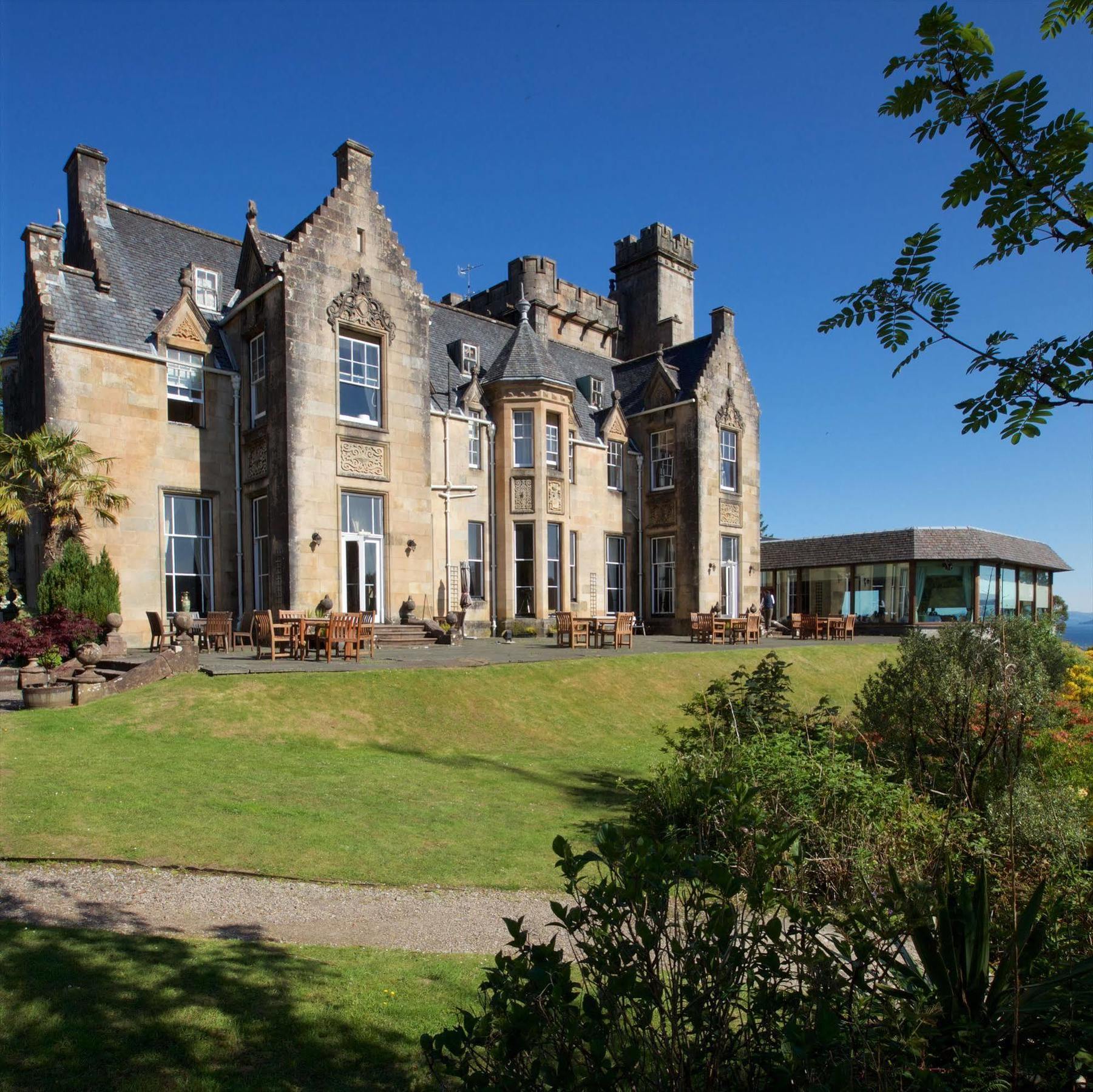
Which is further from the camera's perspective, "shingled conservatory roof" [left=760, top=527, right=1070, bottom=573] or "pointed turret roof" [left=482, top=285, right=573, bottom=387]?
"shingled conservatory roof" [left=760, top=527, right=1070, bottom=573]

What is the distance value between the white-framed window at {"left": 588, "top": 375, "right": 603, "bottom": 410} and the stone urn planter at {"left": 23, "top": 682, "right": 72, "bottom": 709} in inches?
954

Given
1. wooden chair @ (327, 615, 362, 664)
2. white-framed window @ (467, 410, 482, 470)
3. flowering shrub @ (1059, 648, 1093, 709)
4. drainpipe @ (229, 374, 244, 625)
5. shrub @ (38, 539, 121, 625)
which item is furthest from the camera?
white-framed window @ (467, 410, 482, 470)

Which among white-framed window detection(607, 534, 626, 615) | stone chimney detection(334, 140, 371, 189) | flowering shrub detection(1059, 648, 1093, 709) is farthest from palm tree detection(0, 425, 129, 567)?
flowering shrub detection(1059, 648, 1093, 709)

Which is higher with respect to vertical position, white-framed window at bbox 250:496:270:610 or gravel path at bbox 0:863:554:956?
white-framed window at bbox 250:496:270:610

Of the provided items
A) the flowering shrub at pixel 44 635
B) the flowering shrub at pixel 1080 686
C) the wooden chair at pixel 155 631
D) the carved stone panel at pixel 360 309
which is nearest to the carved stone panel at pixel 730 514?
the carved stone panel at pixel 360 309

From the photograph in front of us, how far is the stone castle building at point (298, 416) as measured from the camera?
66.0 feet

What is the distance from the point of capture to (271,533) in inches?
818

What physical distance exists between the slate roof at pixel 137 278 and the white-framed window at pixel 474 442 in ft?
26.9

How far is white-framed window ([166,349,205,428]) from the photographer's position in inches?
837

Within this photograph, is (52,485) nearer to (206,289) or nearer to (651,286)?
(206,289)

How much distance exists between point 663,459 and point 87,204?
22131 millimetres

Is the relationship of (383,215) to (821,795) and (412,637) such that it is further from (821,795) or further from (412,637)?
(821,795)

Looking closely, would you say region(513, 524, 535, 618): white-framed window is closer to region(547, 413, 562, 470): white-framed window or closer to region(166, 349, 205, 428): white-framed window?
region(547, 413, 562, 470): white-framed window

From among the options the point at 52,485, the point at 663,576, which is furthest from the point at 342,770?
the point at 663,576
